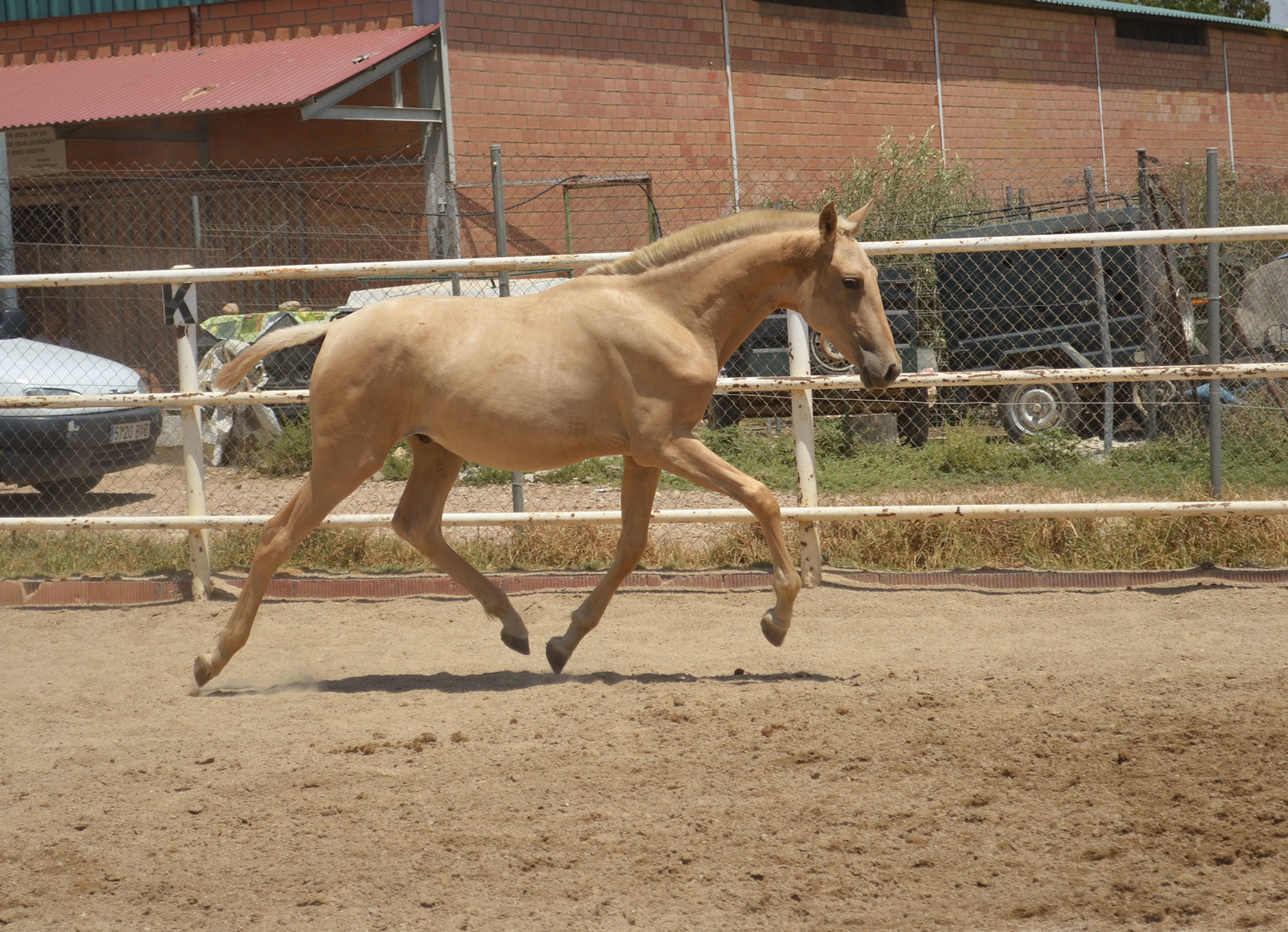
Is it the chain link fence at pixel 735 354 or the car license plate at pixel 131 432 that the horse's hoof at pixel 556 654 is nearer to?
the chain link fence at pixel 735 354

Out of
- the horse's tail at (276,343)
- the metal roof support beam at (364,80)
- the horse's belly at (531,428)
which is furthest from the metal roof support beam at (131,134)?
the horse's belly at (531,428)

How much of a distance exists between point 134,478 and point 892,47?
45.4 feet

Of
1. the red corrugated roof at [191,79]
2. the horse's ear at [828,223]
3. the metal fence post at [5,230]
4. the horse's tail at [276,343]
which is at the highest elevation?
the red corrugated roof at [191,79]

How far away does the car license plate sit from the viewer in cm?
870

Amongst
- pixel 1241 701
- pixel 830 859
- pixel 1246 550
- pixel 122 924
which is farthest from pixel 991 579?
pixel 122 924

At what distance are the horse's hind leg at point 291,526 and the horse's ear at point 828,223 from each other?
196 cm

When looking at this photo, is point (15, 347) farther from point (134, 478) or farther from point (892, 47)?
point (892, 47)

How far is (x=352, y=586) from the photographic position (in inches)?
262

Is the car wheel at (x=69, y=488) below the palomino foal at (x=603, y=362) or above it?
below

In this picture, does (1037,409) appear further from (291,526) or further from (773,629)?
(291,526)

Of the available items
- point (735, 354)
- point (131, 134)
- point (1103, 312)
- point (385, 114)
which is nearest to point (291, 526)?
point (735, 354)

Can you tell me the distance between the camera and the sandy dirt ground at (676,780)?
2.77 m

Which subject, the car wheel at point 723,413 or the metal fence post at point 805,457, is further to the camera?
the car wheel at point 723,413

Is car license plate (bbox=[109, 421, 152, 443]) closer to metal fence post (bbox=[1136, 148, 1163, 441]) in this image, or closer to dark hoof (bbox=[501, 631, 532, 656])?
dark hoof (bbox=[501, 631, 532, 656])
